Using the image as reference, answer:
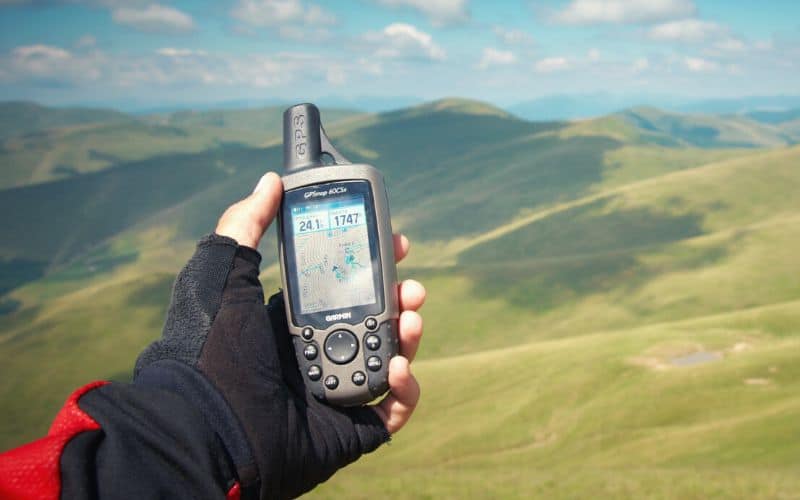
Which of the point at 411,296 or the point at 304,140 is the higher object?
the point at 304,140

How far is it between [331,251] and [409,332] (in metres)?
1.28

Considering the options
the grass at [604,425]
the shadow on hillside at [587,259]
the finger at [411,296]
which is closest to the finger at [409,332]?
the finger at [411,296]

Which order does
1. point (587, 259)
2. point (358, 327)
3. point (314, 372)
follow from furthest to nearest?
point (587, 259)
point (358, 327)
point (314, 372)

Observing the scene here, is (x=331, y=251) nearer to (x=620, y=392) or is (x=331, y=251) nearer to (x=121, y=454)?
(x=121, y=454)

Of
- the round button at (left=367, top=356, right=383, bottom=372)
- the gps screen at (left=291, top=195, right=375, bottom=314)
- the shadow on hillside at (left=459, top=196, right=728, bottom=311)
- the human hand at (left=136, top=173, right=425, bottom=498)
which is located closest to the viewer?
the human hand at (left=136, top=173, right=425, bottom=498)

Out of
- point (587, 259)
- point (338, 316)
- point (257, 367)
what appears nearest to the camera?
point (257, 367)

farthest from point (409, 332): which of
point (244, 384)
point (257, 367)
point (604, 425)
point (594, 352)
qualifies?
point (594, 352)

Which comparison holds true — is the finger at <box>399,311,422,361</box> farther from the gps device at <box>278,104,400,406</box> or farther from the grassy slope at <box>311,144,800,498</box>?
the grassy slope at <box>311,144,800,498</box>

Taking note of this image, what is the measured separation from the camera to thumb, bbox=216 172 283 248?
247 inches

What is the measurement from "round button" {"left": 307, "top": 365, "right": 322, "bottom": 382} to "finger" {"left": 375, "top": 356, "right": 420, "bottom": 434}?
0.70 m

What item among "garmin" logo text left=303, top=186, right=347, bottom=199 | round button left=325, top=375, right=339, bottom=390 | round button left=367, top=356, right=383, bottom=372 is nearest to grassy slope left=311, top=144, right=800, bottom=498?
round button left=367, top=356, right=383, bottom=372

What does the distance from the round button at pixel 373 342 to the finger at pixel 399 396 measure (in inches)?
10.1

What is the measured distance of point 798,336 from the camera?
51.6m

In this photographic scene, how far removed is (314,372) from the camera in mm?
6430
